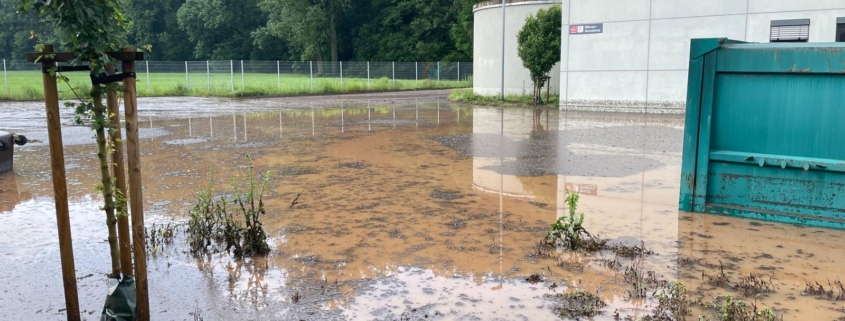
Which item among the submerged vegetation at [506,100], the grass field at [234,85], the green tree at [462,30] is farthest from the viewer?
the green tree at [462,30]

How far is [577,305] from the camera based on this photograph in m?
4.45

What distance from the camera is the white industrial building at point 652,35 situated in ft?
57.5

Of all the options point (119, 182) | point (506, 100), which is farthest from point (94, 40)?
point (506, 100)

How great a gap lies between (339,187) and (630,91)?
1481 cm

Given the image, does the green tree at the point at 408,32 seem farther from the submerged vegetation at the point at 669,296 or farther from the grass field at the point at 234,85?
the submerged vegetation at the point at 669,296

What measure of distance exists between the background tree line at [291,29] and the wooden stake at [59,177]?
57.1 m

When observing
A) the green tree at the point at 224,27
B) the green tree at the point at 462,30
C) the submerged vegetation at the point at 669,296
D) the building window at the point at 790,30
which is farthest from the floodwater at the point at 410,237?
the green tree at the point at 224,27

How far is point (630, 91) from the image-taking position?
825 inches

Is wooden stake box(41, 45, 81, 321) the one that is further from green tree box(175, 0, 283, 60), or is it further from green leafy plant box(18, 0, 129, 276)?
green tree box(175, 0, 283, 60)

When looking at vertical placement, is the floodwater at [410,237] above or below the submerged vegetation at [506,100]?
below

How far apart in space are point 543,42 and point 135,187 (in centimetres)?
2114

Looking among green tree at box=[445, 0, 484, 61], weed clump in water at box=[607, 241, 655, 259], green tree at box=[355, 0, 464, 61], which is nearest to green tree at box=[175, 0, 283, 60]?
green tree at box=[355, 0, 464, 61]

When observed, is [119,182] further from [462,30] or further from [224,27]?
[224,27]

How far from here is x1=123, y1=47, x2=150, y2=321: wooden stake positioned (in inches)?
151
